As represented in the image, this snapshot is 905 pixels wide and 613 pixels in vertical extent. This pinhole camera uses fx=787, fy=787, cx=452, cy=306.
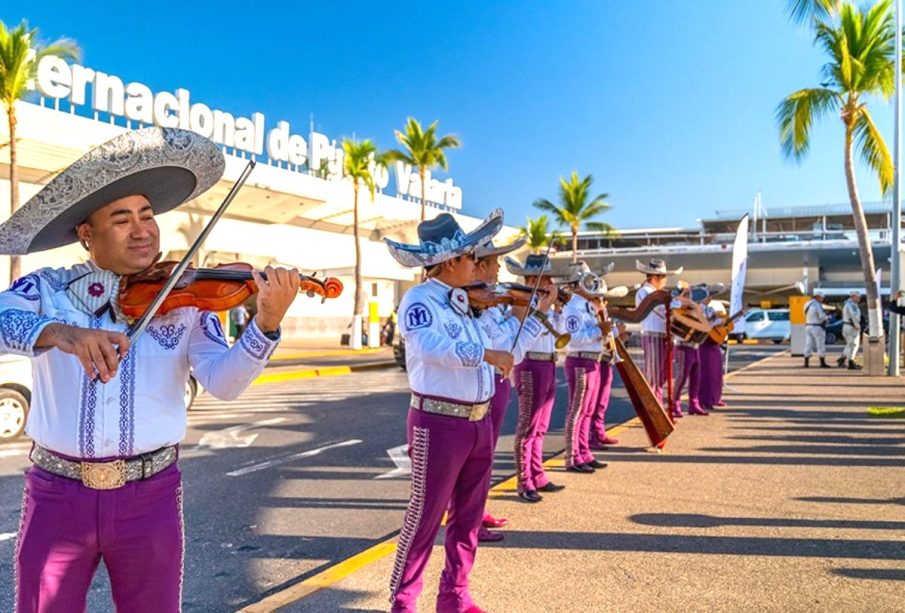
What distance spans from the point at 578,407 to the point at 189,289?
17.5 feet

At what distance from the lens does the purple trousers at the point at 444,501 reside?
3643 mm

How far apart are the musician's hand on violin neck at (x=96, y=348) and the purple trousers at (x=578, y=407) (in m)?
5.62

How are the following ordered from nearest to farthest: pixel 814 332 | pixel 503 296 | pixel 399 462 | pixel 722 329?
pixel 503 296
pixel 399 462
pixel 722 329
pixel 814 332

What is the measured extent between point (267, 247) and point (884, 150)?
21756mm

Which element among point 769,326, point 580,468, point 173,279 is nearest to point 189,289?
point 173,279

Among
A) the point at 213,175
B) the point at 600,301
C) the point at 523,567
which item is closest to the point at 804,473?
the point at 600,301

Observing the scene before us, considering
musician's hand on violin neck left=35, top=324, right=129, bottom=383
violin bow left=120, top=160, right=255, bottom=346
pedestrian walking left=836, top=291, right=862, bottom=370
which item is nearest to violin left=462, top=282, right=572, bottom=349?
violin bow left=120, top=160, right=255, bottom=346

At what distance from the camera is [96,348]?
1967 millimetres

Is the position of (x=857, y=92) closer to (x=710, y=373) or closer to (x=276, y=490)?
(x=710, y=373)

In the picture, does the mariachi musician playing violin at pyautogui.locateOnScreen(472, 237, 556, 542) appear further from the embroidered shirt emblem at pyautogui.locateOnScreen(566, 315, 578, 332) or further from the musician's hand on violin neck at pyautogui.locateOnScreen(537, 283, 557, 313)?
the embroidered shirt emblem at pyautogui.locateOnScreen(566, 315, 578, 332)

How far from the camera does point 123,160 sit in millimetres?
2268

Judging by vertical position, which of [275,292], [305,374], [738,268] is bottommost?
[305,374]

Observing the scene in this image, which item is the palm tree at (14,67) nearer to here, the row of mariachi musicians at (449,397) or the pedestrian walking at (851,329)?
the row of mariachi musicians at (449,397)

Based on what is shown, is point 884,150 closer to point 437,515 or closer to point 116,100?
point 437,515
